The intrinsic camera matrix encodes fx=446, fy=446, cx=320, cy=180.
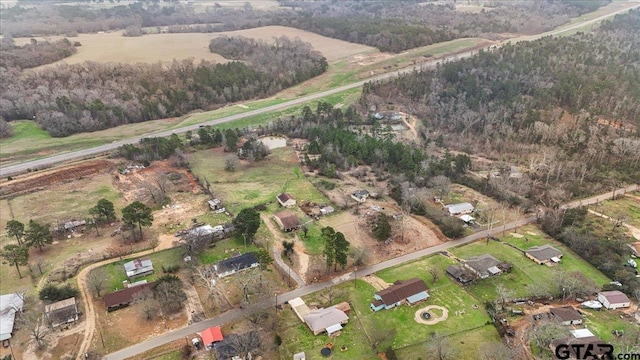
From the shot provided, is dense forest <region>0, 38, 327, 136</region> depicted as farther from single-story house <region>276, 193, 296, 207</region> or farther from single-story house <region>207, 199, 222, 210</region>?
single-story house <region>276, 193, 296, 207</region>

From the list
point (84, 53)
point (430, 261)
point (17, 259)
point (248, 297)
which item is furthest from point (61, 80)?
point (430, 261)

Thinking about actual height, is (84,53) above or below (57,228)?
above

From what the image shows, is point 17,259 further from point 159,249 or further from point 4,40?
point 4,40

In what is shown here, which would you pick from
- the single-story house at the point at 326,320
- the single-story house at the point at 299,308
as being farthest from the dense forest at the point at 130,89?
the single-story house at the point at 326,320

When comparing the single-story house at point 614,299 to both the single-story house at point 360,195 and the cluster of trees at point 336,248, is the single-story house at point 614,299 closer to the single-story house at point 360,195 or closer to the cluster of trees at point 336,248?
the cluster of trees at point 336,248

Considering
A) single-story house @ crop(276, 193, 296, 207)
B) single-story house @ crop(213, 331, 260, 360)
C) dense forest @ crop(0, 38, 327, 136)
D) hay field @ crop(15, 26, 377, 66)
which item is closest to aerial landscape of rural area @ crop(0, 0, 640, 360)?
single-story house @ crop(213, 331, 260, 360)

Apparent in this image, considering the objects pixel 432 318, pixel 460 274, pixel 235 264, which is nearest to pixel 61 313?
pixel 235 264
